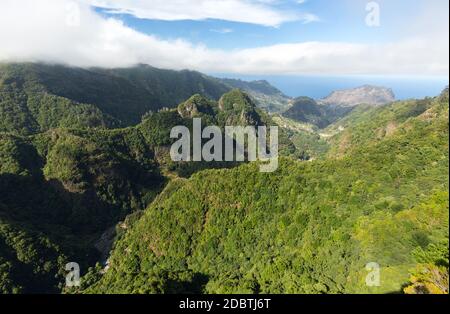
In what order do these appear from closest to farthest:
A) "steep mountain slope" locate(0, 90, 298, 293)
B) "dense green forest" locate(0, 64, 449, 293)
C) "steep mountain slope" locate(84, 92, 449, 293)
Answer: "steep mountain slope" locate(84, 92, 449, 293) → "dense green forest" locate(0, 64, 449, 293) → "steep mountain slope" locate(0, 90, 298, 293)

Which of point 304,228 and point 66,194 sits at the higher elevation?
point 304,228

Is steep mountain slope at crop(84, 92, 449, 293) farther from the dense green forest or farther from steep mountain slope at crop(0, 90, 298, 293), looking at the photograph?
steep mountain slope at crop(0, 90, 298, 293)

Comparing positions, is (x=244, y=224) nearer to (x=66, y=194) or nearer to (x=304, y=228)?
(x=304, y=228)

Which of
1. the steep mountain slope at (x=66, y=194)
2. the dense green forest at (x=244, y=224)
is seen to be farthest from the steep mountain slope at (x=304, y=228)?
the steep mountain slope at (x=66, y=194)

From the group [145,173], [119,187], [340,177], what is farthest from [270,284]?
[145,173]

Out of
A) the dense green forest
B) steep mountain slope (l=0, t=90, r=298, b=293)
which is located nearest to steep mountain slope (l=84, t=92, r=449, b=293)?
the dense green forest

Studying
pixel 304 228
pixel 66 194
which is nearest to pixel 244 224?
pixel 304 228

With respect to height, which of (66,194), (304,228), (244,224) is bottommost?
(66,194)

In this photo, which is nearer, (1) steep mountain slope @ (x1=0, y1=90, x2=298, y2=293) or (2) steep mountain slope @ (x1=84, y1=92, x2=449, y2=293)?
(2) steep mountain slope @ (x1=84, y1=92, x2=449, y2=293)

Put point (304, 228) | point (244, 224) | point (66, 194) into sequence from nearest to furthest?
1. point (304, 228)
2. point (244, 224)
3. point (66, 194)
